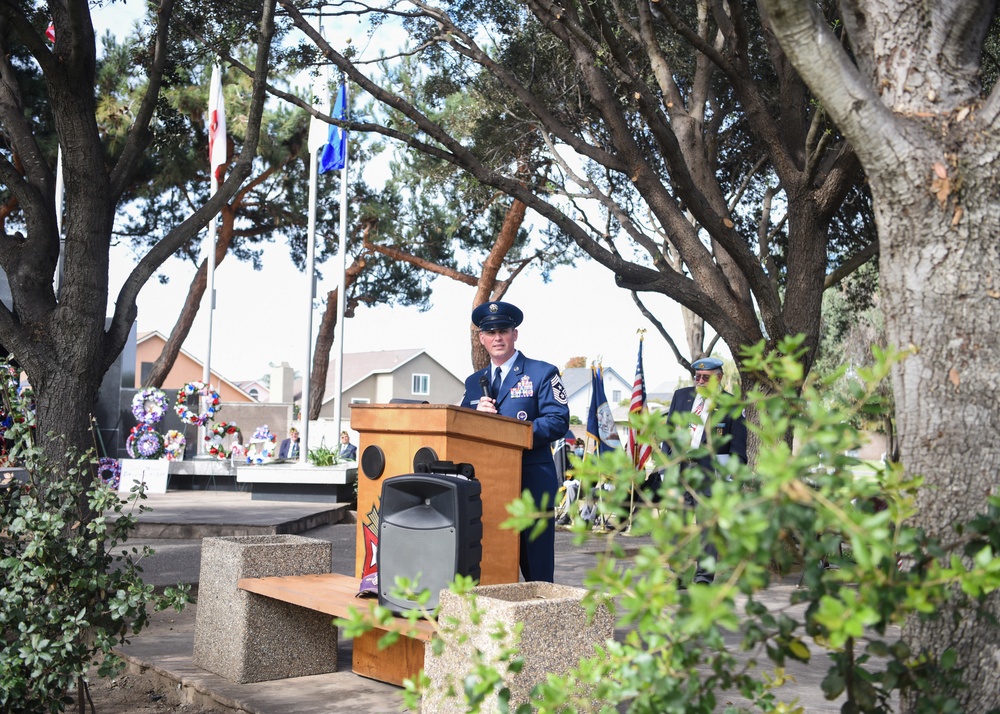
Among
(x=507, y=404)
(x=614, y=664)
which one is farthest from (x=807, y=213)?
(x=614, y=664)

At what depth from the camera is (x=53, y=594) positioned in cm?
382

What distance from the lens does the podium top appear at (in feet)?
13.3

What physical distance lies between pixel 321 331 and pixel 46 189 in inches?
931

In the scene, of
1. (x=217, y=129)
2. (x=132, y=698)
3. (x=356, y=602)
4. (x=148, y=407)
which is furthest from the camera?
(x=217, y=129)

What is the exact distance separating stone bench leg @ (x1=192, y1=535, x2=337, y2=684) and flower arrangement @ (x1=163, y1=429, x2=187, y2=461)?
1416 centimetres

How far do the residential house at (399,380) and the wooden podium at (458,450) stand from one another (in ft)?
197

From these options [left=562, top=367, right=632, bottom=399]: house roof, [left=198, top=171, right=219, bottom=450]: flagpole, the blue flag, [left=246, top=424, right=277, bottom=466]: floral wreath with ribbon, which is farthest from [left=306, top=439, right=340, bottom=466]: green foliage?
[left=562, top=367, right=632, bottom=399]: house roof

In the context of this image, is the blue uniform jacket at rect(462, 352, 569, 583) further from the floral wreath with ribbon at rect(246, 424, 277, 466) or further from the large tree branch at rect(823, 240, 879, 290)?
the floral wreath with ribbon at rect(246, 424, 277, 466)

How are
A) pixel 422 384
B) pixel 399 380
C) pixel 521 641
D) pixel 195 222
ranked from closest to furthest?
pixel 521 641 < pixel 195 222 < pixel 399 380 < pixel 422 384

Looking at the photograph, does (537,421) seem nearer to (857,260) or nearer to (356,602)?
(356,602)

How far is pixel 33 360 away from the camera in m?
5.24

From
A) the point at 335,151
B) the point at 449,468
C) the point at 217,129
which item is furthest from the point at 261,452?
the point at 449,468

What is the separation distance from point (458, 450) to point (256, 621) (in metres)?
1.41

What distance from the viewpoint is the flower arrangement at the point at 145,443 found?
58.4ft
